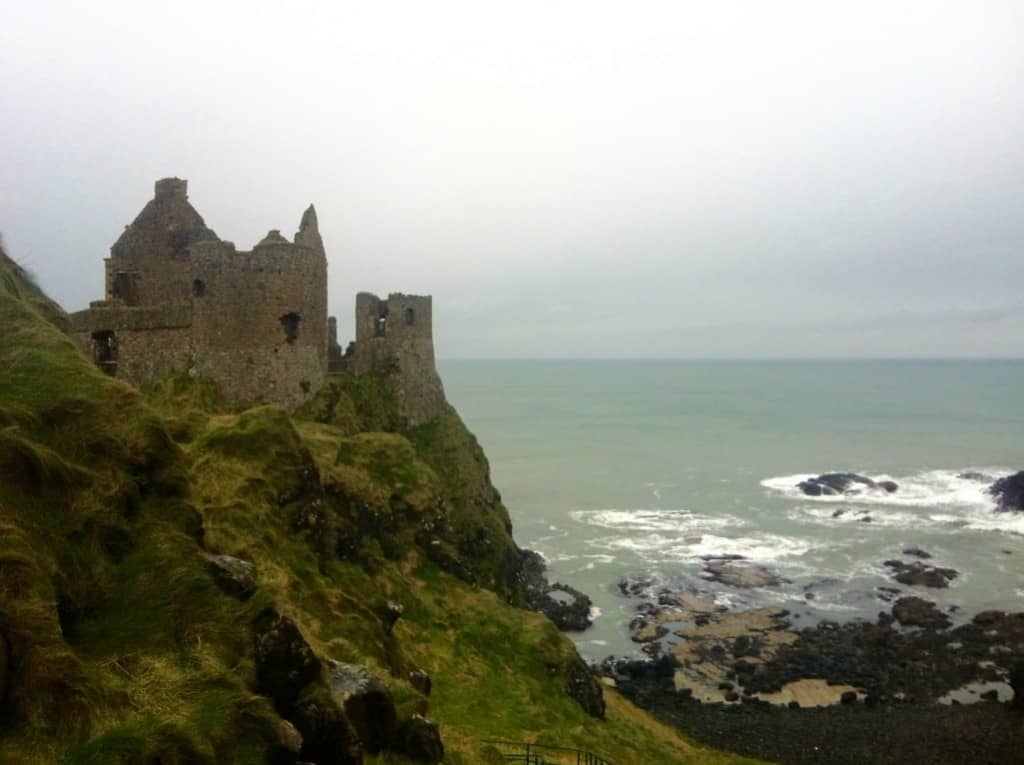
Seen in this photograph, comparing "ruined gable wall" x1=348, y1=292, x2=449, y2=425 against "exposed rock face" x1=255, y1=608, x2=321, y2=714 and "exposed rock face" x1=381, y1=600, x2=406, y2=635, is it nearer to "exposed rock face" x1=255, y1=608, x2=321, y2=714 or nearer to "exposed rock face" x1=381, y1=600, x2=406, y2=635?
"exposed rock face" x1=381, y1=600, x2=406, y2=635

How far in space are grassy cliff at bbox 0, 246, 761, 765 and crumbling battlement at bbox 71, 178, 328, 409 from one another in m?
1.43

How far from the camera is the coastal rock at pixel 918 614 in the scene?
5234 cm

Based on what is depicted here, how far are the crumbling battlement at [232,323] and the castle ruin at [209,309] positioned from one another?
0.12ft

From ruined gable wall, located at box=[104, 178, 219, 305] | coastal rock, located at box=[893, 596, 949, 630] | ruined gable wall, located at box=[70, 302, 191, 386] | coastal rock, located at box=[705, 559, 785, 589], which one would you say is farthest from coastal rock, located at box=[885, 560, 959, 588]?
ruined gable wall, located at box=[104, 178, 219, 305]

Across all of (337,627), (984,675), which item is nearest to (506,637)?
(337,627)

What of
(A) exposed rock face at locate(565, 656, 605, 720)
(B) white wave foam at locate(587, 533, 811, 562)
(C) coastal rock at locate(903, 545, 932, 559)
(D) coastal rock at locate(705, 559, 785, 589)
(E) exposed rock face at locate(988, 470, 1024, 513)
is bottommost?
(D) coastal rock at locate(705, 559, 785, 589)

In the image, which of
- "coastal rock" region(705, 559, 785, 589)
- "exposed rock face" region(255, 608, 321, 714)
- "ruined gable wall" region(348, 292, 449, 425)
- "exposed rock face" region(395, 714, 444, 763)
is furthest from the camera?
"coastal rock" region(705, 559, 785, 589)

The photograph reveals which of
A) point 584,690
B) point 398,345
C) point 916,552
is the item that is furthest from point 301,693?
point 916,552

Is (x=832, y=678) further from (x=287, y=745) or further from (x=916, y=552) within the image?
(x=287, y=745)

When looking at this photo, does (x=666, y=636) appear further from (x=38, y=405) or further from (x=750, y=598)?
(x=38, y=405)

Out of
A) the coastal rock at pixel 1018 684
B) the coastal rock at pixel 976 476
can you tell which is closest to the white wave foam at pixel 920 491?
the coastal rock at pixel 976 476

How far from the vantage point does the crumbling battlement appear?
28.5m

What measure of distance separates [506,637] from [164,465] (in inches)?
743

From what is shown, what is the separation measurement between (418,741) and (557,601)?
4310 centimetres
